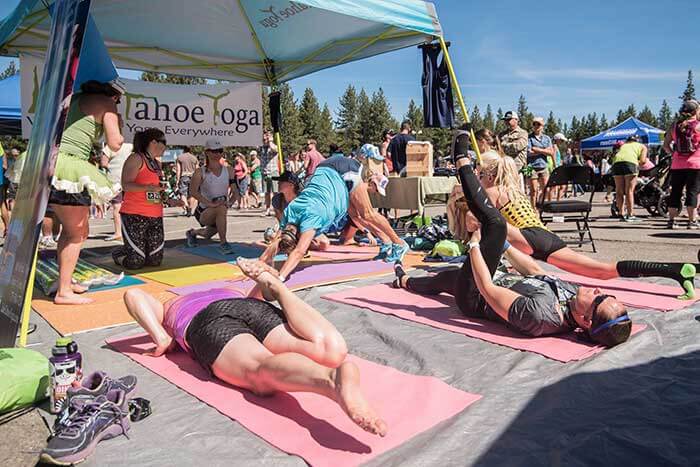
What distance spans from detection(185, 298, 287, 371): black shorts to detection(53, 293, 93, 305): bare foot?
2.05 meters

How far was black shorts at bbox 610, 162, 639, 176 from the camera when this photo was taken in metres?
8.91

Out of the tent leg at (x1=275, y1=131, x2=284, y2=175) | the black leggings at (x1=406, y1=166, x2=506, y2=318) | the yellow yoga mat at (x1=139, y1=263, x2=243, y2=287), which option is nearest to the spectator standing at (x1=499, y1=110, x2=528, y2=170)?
the tent leg at (x1=275, y1=131, x2=284, y2=175)

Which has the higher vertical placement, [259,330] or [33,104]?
[33,104]

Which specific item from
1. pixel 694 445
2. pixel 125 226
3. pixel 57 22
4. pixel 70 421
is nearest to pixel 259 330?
pixel 70 421

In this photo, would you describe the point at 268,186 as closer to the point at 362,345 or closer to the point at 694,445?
the point at 362,345

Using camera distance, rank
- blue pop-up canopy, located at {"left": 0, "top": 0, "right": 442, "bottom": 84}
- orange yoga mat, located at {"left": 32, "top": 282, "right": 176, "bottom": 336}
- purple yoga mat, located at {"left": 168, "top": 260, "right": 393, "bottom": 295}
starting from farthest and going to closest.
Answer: blue pop-up canopy, located at {"left": 0, "top": 0, "right": 442, "bottom": 84} → purple yoga mat, located at {"left": 168, "top": 260, "right": 393, "bottom": 295} → orange yoga mat, located at {"left": 32, "top": 282, "right": 176, "bottom": 336}

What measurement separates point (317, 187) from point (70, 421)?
10.8 feet

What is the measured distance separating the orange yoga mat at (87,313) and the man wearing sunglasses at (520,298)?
2343 mm

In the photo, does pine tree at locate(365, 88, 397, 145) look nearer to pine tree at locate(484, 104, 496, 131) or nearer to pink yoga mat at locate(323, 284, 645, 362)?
pine tree at locate(484, 104, 496, 131)

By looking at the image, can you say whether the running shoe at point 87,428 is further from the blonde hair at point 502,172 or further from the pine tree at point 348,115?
the pine tree at point 348,115

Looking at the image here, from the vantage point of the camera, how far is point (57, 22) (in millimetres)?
3188

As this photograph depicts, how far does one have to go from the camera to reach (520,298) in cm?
295

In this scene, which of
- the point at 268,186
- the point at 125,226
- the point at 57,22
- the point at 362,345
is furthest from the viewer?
the point at 268,186

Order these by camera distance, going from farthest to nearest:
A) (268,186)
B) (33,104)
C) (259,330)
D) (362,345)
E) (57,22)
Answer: (268,186), (33,104), (57,22), (362,345), (259,330)
